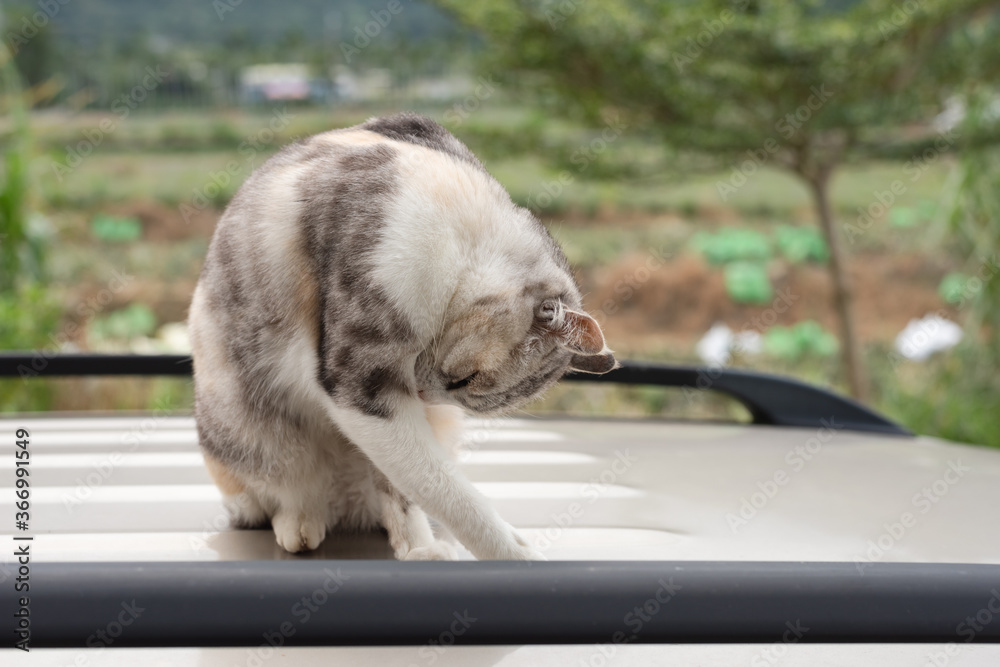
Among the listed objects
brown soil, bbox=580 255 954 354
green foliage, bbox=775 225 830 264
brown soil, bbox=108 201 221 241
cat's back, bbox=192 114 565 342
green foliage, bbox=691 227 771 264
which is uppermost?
cat's back, bbox=192 114 565 342

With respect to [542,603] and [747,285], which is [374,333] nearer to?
[542,603]

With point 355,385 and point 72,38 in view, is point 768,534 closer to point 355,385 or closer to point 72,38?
point 355,385

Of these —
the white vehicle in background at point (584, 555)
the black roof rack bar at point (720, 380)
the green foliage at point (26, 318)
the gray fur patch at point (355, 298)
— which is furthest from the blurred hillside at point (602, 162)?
the gray fur patch at point (355, 298)

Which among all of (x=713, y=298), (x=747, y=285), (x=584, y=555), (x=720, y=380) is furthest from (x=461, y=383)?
(x=713, y=298)

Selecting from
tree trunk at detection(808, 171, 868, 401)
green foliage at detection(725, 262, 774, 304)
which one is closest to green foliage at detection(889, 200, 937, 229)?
green foliage at detection(725, 262, 774, 304)

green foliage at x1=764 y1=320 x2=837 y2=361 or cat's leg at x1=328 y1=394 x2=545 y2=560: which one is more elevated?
cat's leg at x1=328 y1=394 x2=545 y2=560

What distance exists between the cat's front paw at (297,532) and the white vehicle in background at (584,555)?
0.02m

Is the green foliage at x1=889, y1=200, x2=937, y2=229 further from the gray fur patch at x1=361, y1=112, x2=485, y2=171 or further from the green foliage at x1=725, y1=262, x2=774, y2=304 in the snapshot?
the gray fur patch at x1=361, y1=112, x2=485, y2=171

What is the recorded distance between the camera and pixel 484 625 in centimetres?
83

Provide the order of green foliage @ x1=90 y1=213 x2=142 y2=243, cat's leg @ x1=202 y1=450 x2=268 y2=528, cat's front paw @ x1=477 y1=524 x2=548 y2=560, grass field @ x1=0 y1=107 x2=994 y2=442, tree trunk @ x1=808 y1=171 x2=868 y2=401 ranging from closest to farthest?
cat's front paw @ x1=477 y1=524 x2=548 y2=560, cat's leg @ x1=202 y1=450 x2=268 y2=528, tree trunk @ x1=808 y1=171 x2=868 y2=401, grass field @ x1=0 y1=107 x2=994 y2=442, green foliage @ x1=90 y1=213 x2=142 y2=243

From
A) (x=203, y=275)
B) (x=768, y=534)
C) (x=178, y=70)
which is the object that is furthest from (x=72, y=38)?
(x=768, y=534)

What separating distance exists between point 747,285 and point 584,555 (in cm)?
685

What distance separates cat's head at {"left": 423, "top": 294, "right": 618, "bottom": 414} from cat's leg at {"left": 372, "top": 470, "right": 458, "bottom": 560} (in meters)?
0.18

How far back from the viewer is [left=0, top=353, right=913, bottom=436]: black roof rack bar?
210 centimetres
